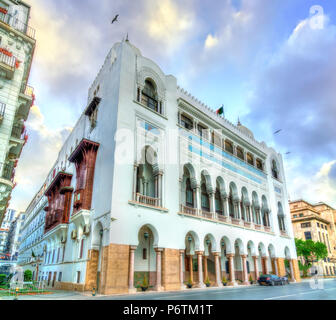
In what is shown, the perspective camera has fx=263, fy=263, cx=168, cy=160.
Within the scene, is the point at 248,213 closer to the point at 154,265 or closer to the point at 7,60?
the point at 154,265

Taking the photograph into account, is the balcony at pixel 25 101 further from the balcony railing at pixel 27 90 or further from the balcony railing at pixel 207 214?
the balcony railing at pixel 207 214

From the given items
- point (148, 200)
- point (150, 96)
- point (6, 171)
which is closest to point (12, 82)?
point (6, 171)

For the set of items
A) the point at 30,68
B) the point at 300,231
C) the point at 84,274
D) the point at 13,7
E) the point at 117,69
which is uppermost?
the point at 13,7

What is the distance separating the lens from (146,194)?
2286cm

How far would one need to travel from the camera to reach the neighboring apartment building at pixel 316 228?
214 ft

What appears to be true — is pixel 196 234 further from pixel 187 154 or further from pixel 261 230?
pixel 261 230

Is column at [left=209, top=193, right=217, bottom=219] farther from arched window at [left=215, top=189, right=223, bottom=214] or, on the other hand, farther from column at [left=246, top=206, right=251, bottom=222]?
column at [left=246, top=206, right=251, bottom=222]

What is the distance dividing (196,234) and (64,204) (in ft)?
42.2

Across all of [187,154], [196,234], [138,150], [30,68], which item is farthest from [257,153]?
[30,68]

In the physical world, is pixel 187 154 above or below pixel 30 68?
below

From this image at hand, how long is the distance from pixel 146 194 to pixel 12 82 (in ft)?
42.5

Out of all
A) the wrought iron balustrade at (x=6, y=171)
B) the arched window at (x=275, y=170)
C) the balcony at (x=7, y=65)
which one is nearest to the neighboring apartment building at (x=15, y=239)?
the arched window at (x=275, y=170)

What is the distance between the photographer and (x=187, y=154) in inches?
967

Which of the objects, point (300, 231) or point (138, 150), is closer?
point (138, 150)
